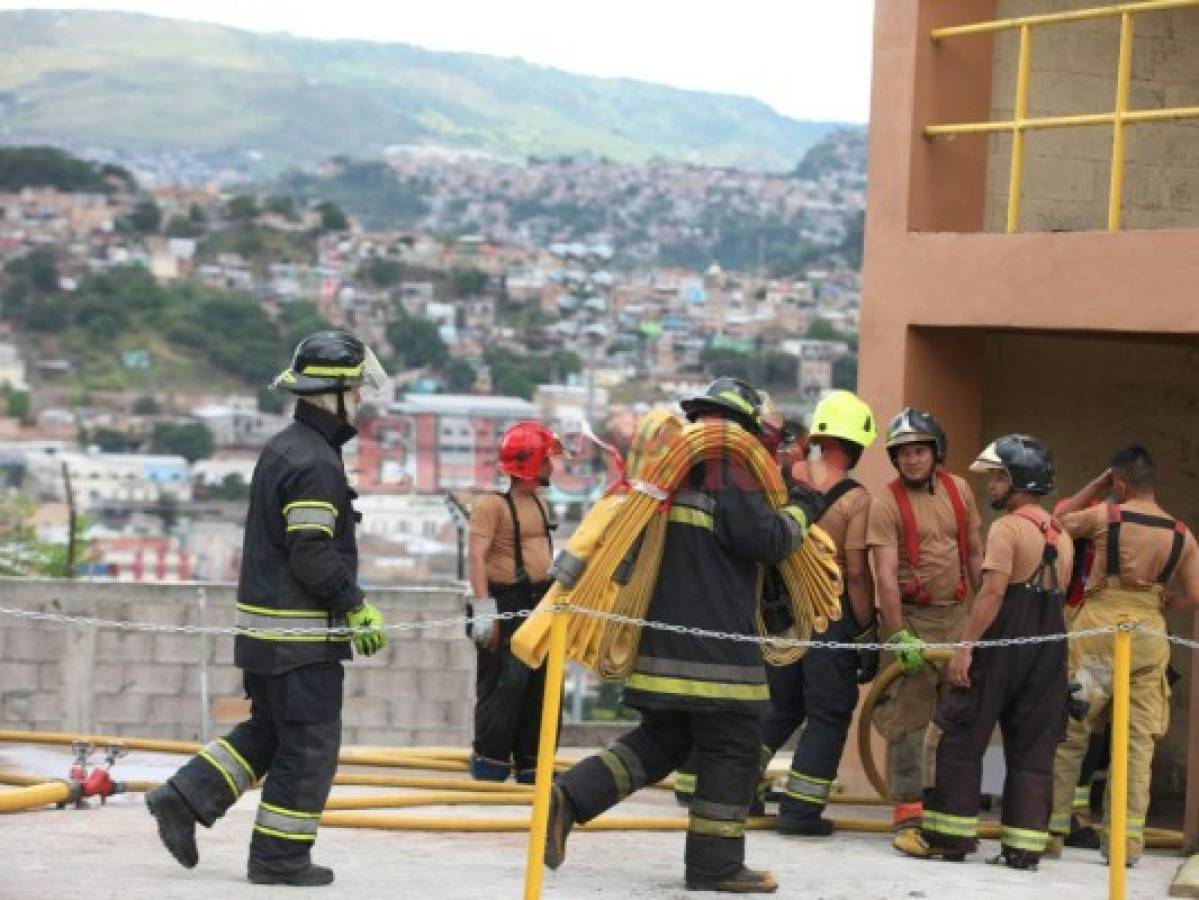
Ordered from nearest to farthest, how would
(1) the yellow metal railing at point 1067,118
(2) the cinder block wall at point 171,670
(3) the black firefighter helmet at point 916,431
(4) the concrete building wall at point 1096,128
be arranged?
(3) the black firefighter helmet at point 916,431, (1) the yellow metal railing at point 1067,118, (4) the concrete building wall at point 1096,128, (2) the cinder block wall at point 171,670

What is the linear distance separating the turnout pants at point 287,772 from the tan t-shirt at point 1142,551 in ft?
10.6

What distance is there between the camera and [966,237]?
11305 mm

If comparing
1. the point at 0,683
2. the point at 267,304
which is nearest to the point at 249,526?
the point at 0,683

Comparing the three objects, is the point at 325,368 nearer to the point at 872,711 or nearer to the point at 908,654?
the point at 908,654

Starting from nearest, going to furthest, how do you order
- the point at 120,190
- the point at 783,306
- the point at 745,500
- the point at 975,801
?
the point at 745,500, the point at 975,801, the point at 783,306, the point at 120,190

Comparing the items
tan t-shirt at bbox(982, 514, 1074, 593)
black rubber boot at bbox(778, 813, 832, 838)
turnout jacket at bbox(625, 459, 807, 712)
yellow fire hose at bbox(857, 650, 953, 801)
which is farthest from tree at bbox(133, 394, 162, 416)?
turnout jacket at bbox(625, 459, 807, 712)

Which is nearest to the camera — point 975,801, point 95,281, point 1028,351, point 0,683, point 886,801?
point 975,801

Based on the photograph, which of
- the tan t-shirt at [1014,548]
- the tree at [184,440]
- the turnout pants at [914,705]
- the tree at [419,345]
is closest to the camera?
the tan t-shirt at [1014,548]

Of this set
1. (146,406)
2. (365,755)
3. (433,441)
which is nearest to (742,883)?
(365,755)

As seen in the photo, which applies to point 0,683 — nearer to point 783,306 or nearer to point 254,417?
point 254,417

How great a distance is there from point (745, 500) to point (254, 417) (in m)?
123

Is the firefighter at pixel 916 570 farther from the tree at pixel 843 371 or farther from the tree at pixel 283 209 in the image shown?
the tree at pixel 283 209

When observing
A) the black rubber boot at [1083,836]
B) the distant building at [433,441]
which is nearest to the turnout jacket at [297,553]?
the black rubber boot at [1083,836]

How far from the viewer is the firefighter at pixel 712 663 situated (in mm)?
8367
